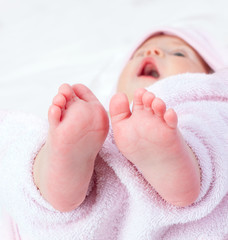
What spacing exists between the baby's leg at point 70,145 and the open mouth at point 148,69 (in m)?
0.48

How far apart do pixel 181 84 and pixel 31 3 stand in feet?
3.11

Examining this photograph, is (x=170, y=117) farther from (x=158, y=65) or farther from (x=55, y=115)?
(x=158, y=65)

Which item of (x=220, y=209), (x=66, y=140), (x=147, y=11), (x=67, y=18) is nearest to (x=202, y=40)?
(x=147, y=11)

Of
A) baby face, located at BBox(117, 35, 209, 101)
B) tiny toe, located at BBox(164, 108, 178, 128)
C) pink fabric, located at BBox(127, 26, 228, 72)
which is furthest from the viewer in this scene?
pink fabric, located at BBox(127, 26, 228, 72)

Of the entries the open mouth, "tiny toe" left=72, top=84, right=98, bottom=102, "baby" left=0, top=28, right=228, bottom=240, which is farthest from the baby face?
"tiny toe" left=72, top=84, right=98, bottom=102

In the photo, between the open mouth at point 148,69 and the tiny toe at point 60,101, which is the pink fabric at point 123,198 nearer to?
the tiny toe at point 60,101

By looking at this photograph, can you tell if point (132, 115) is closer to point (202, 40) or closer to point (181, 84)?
point (181, 84)

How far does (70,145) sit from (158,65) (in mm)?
552

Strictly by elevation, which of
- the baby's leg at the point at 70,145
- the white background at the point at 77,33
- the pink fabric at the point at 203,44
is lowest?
the white background at the point at 77,33

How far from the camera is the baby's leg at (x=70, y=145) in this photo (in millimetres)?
555

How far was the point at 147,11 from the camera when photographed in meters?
Result: 1.56

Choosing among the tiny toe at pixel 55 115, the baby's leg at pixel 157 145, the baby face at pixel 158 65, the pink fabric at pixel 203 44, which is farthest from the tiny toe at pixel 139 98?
the pink fabric at pixel 203 44

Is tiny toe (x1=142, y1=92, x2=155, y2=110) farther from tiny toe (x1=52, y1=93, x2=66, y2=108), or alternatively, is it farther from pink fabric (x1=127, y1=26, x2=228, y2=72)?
pink fabric (x1=127, y1=26, x2=228, y2=72)

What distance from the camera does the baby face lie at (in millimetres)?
1049
